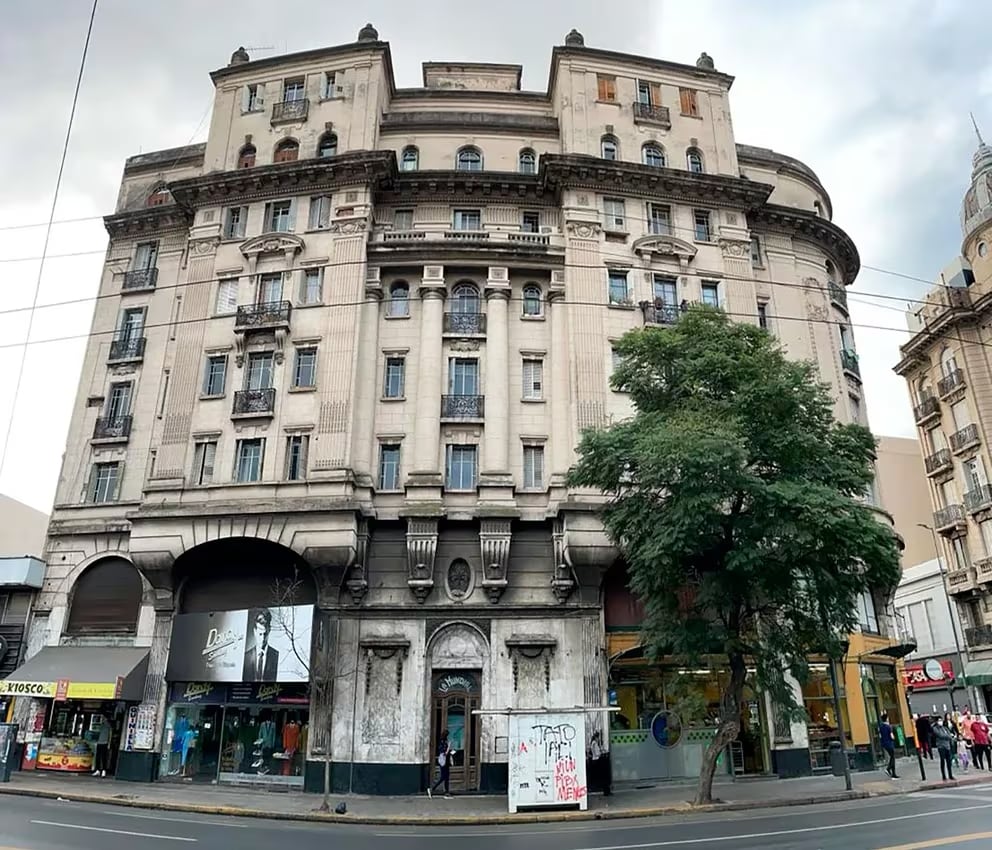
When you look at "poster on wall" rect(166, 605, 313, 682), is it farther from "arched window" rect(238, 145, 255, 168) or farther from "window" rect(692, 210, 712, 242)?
"window" rect(692, 210, 712, 242)

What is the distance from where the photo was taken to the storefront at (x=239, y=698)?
23641 millimetres

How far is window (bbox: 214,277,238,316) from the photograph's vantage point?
29375 millimetres

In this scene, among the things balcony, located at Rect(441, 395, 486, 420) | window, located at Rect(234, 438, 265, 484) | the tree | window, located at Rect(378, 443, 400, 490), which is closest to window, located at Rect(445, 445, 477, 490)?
balcony, located at Rect(441, 395, 486, 420)

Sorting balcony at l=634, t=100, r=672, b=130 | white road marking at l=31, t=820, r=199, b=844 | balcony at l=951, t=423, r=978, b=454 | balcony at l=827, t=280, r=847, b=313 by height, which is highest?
balcony at l=634, t=100, r=672, b=130

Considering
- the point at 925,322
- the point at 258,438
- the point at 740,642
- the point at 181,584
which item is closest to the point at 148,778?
the point at 181,584

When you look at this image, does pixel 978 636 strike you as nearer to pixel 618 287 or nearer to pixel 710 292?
pixel 710 292

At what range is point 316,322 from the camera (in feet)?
92.4

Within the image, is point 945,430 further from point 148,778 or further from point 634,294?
point 148,778

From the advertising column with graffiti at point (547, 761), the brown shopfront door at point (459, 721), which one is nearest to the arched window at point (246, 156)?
the brown shopfront door at point (459, 721)

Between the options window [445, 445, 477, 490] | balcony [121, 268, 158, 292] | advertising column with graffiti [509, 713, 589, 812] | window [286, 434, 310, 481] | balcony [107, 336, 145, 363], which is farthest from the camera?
balcony [121, 268, 158, 292]

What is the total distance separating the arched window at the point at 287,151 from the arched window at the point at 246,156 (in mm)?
1169

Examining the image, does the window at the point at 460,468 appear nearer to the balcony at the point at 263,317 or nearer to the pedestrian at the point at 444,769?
the balcony at the point at 263,317

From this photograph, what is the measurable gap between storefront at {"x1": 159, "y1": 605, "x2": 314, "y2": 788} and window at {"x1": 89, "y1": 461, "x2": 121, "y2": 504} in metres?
6.95

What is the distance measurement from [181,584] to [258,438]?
19.4 feet
